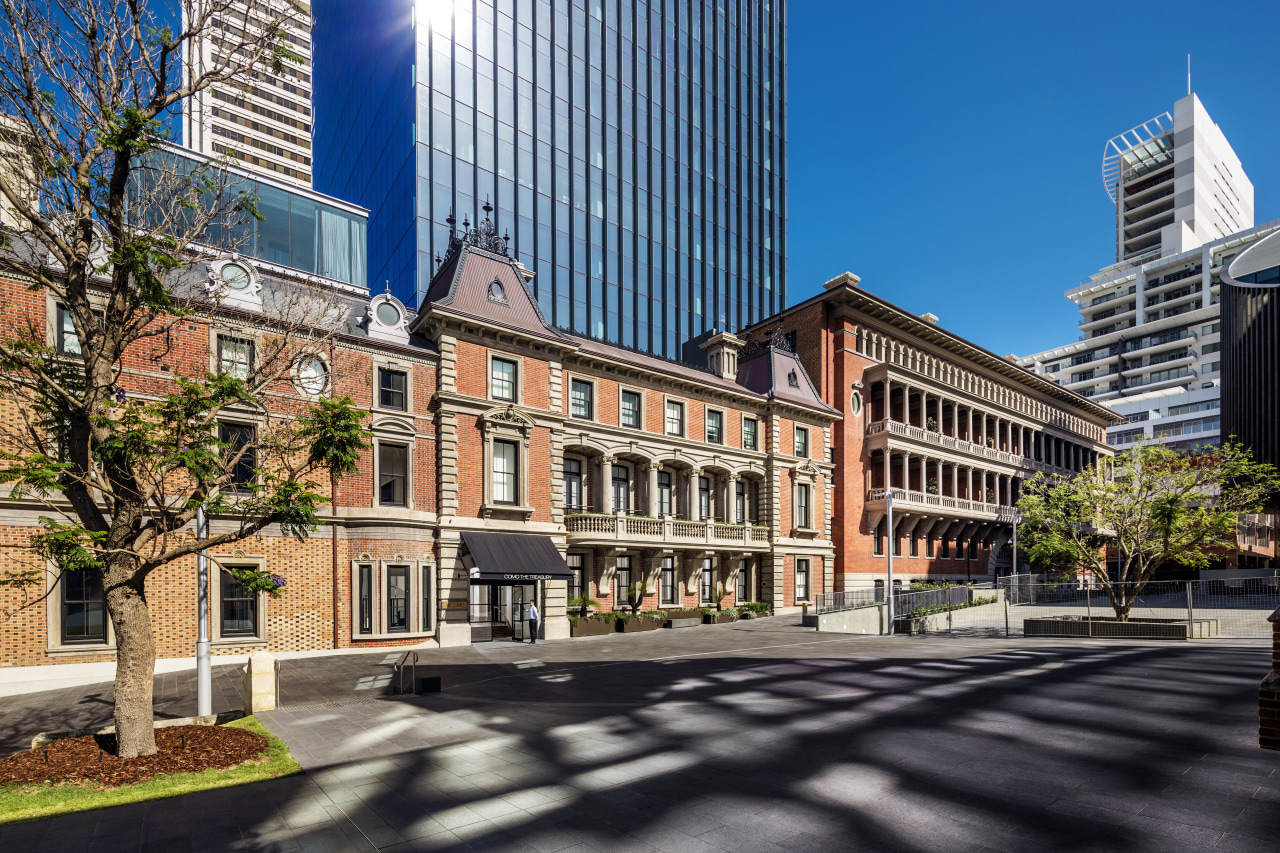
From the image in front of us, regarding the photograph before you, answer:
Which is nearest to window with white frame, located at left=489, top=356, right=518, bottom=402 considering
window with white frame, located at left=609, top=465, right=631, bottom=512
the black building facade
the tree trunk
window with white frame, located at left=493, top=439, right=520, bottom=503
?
window with white frame, located at left=493, top=439, right=520, bottom=503

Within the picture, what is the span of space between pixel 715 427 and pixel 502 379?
1279 cm

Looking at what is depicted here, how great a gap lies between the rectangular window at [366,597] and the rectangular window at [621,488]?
12.0 meters

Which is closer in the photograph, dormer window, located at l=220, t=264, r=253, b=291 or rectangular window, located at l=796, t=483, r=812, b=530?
dormer window, located at l=220, t=264, r=253, b=291

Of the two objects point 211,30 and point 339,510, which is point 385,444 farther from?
point 211,30

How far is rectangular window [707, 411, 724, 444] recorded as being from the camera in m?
36.3

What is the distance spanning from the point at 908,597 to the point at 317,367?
28928 millimetres

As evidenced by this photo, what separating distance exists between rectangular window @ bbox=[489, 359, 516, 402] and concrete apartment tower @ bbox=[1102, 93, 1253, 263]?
137 metres

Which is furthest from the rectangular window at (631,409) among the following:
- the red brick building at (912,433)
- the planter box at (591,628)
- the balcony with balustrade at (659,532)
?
the red brick building at (912,433)

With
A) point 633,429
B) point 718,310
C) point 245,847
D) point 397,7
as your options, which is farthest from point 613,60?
point 245,847

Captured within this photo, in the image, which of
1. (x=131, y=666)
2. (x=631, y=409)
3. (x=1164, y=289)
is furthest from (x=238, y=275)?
(x=1164, y=289)

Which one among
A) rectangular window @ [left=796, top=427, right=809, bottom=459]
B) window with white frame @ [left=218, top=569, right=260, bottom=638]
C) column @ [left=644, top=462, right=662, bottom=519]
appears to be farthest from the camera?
rectangular window @ [left=796, top=427, right=809, bottom=459]

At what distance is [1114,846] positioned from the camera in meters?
6.71

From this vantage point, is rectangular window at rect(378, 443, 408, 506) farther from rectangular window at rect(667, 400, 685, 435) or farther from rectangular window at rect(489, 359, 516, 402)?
rectangular window at rect(667, 400, 685, 435)

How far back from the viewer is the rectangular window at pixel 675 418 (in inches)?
1361
